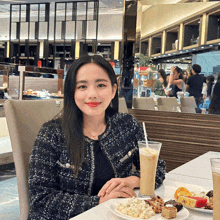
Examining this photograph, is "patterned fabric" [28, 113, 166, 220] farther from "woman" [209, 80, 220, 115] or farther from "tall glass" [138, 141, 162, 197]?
"woman" [209, 80, 220, 115]

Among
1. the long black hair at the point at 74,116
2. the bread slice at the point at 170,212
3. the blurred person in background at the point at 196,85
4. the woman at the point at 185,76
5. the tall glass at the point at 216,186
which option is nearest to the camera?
the tall glass at the point at 216,186

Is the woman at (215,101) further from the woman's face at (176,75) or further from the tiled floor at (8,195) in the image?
the tiled floor at (8,195)

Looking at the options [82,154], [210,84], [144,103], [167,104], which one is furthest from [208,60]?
[82,154]

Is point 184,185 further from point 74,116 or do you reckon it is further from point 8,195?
point 8,195

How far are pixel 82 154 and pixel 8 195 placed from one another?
7.17 ft

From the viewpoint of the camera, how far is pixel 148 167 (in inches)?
42.9

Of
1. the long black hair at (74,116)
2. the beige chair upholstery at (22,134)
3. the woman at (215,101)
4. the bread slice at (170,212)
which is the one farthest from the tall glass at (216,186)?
the woman at (215,101)

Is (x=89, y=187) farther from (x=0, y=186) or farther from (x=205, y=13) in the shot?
(x=205, y=13)

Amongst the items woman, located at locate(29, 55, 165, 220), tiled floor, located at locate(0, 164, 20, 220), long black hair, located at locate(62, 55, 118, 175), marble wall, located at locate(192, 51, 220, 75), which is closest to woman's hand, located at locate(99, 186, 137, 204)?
woman, located at locate(29, 55, 165, 220)

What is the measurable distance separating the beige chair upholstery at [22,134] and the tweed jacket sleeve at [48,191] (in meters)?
0.10

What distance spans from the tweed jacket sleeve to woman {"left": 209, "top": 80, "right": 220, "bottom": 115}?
8.02ft

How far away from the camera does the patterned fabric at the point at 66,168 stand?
1.14 m

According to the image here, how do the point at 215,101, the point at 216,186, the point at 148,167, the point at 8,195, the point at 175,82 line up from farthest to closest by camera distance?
the point at 175,82 < the point at 215,101 < the point at 8,195 < the point at 148,167 < the point at 216,186

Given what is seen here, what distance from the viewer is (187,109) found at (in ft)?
11.4
